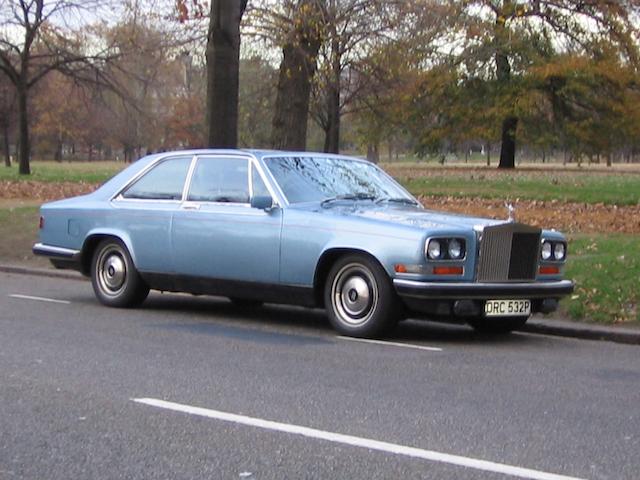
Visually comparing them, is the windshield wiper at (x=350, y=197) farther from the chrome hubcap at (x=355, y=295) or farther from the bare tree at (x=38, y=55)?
the bare tree at (x=38, y=55)

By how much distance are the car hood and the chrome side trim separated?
299 cm

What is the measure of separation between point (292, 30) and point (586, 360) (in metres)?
14.6

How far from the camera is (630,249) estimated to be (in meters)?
14.0

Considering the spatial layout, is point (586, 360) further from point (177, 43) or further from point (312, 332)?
point (177, 43)

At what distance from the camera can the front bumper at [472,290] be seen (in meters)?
9.31

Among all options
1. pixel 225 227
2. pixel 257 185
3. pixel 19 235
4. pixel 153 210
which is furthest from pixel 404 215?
pixel 19 235

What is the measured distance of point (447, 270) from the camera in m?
9.46

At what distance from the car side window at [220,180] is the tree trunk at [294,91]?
1100 cm

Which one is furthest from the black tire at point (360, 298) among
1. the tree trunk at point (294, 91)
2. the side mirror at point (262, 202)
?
the tree trunk at point (294, 91)

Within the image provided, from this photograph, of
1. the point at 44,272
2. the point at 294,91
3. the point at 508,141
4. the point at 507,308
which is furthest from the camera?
the point at 508,141

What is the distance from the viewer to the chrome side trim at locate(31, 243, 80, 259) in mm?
12156

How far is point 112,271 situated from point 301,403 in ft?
17.5

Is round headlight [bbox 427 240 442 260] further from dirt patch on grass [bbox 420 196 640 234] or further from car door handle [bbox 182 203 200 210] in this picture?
dirt patch on grass [bbox 420 196 640 234]

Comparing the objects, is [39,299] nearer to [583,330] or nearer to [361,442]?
[583,330]
